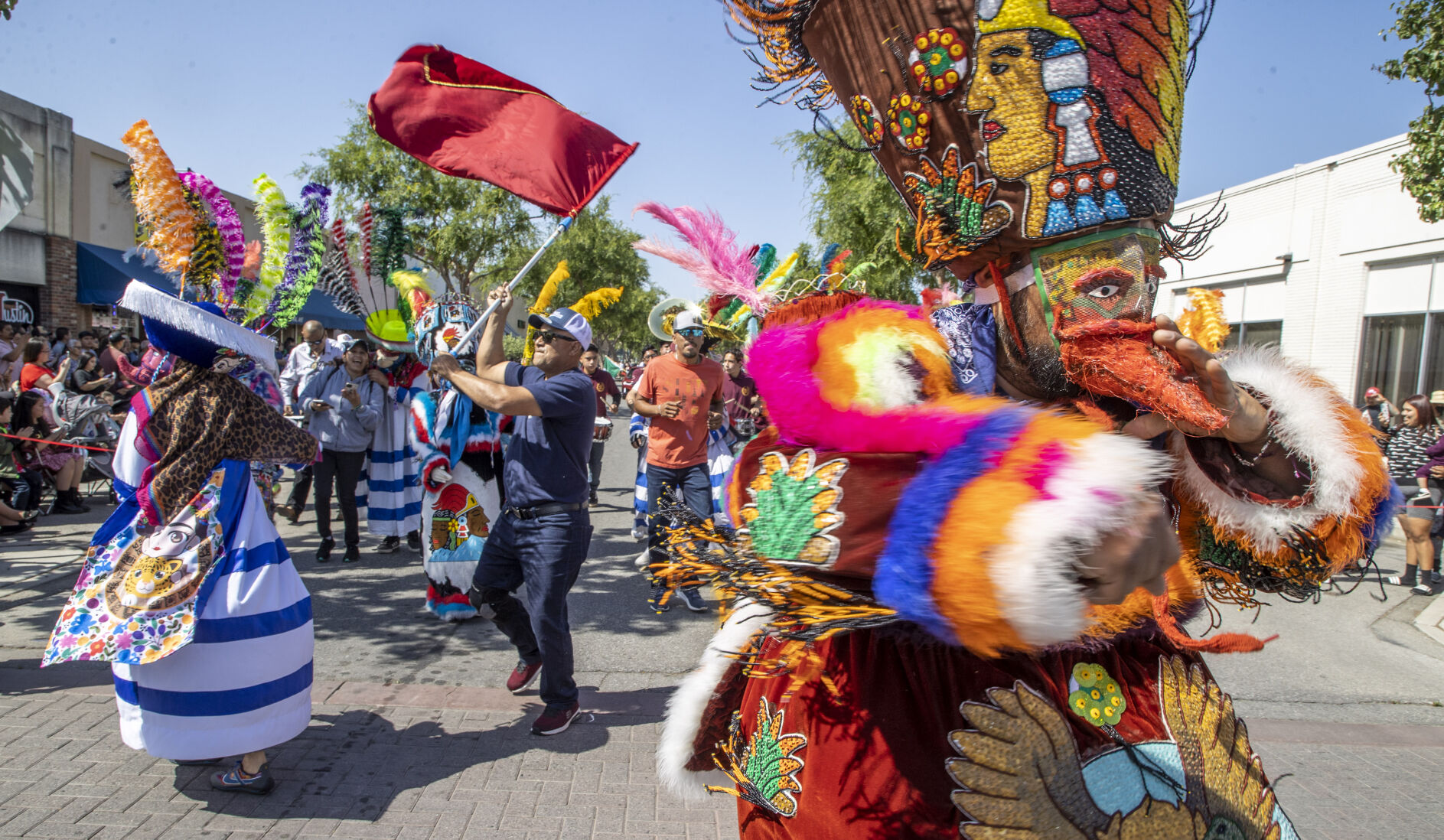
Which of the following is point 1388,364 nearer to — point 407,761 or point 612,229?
point 407,761

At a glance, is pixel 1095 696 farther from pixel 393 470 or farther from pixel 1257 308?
pixel 1257 308

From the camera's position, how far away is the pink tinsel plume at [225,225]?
3559 millimetres

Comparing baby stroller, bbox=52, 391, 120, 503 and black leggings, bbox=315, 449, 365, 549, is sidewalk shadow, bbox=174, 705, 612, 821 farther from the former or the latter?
baby stroller, bbox=52, 391, 120, 503

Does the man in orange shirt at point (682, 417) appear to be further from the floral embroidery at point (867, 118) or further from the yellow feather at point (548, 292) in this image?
the floral embroidery at point (867, 118)

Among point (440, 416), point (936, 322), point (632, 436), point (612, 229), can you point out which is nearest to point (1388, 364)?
point (632, 436)

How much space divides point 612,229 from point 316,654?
96.7 ft

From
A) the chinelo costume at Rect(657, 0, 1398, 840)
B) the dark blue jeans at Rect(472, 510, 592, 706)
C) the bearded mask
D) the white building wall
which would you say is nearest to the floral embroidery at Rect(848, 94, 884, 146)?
the chinelo costume at Rect(657, 0, 1398, 840)

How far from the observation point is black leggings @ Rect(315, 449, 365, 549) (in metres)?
6.91

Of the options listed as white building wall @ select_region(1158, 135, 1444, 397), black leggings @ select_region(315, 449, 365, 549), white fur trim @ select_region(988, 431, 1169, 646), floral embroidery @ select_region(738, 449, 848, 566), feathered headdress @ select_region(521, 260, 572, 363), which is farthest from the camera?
white building wall @ select_region(1158, 135, 1444, 397)

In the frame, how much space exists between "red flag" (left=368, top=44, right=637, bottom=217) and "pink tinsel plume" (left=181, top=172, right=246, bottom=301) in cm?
87

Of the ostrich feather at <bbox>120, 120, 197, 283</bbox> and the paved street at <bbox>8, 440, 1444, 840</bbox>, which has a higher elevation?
the ostrich feather at <bbox>120, 120, 197, 283</bbox>

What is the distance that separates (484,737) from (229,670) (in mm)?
1206

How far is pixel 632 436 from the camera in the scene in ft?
26.7

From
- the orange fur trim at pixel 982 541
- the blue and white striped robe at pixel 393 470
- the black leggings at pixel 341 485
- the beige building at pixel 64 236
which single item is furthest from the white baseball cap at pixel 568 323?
the beige building at pixel 64 236
